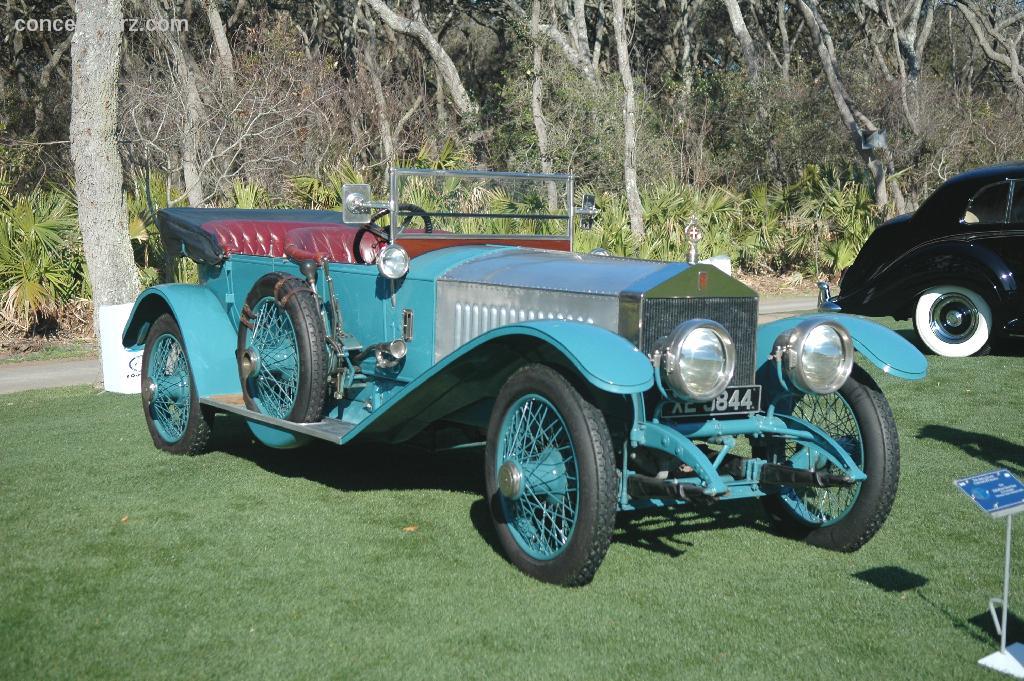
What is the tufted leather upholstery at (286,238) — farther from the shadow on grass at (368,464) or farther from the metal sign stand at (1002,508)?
the metal sign stand at (1002,508)

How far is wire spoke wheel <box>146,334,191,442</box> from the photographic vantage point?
655 centimetres

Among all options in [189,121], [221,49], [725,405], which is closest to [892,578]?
[725,405]

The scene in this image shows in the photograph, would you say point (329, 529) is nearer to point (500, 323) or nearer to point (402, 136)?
point (500, 323)

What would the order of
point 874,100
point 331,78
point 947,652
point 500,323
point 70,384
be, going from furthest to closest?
point 874,100
point 331,78
point 70,384
point 500,323
point 947,652

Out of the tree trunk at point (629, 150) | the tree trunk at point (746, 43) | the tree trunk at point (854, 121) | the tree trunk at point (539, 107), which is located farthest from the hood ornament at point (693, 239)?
the tree trunk at point (746, 43)

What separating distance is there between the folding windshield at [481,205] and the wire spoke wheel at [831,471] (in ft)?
6.65

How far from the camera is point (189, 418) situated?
643 cm

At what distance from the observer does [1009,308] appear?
9.87m

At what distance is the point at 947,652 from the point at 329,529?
2.74 m

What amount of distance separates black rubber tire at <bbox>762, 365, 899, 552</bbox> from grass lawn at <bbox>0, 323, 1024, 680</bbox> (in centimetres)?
10

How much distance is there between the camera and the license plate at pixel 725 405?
4.48 m

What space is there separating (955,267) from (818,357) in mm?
6466

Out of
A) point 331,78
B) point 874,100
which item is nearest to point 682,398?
point 331,78

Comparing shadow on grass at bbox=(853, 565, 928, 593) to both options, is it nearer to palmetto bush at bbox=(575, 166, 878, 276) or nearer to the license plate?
the license plate
